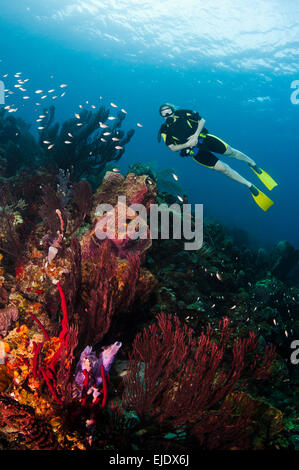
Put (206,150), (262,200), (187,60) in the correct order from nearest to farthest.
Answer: (206,150), (262,200), (187,60)

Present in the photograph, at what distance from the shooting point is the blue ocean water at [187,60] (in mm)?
25062

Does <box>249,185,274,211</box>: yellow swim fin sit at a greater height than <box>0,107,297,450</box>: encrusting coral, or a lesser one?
greater

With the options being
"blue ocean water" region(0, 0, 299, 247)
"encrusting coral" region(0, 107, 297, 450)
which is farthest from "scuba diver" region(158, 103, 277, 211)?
"blue ocean water" region(0, 0, 299, 247)

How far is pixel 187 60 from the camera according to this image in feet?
115

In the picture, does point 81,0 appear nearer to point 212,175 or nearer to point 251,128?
point 251,128

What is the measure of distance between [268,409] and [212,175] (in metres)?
113

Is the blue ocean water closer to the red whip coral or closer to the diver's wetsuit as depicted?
the diver's wetsuit

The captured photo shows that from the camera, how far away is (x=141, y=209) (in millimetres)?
5531

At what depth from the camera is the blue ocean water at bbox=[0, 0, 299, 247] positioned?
25.1 m

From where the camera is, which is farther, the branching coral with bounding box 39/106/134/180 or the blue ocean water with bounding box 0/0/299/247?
the blue ocean water with bounding box 0/0/299/247

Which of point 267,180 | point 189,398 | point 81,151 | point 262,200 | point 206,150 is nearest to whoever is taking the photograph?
point 189,398

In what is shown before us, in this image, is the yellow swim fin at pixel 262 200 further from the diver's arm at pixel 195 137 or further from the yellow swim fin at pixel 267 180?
the diver's arm at pixel 195 137

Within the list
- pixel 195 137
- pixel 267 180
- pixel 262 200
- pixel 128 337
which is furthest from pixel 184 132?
pixel 128 337

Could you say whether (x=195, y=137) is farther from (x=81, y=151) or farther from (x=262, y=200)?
(x=81, y=151)
